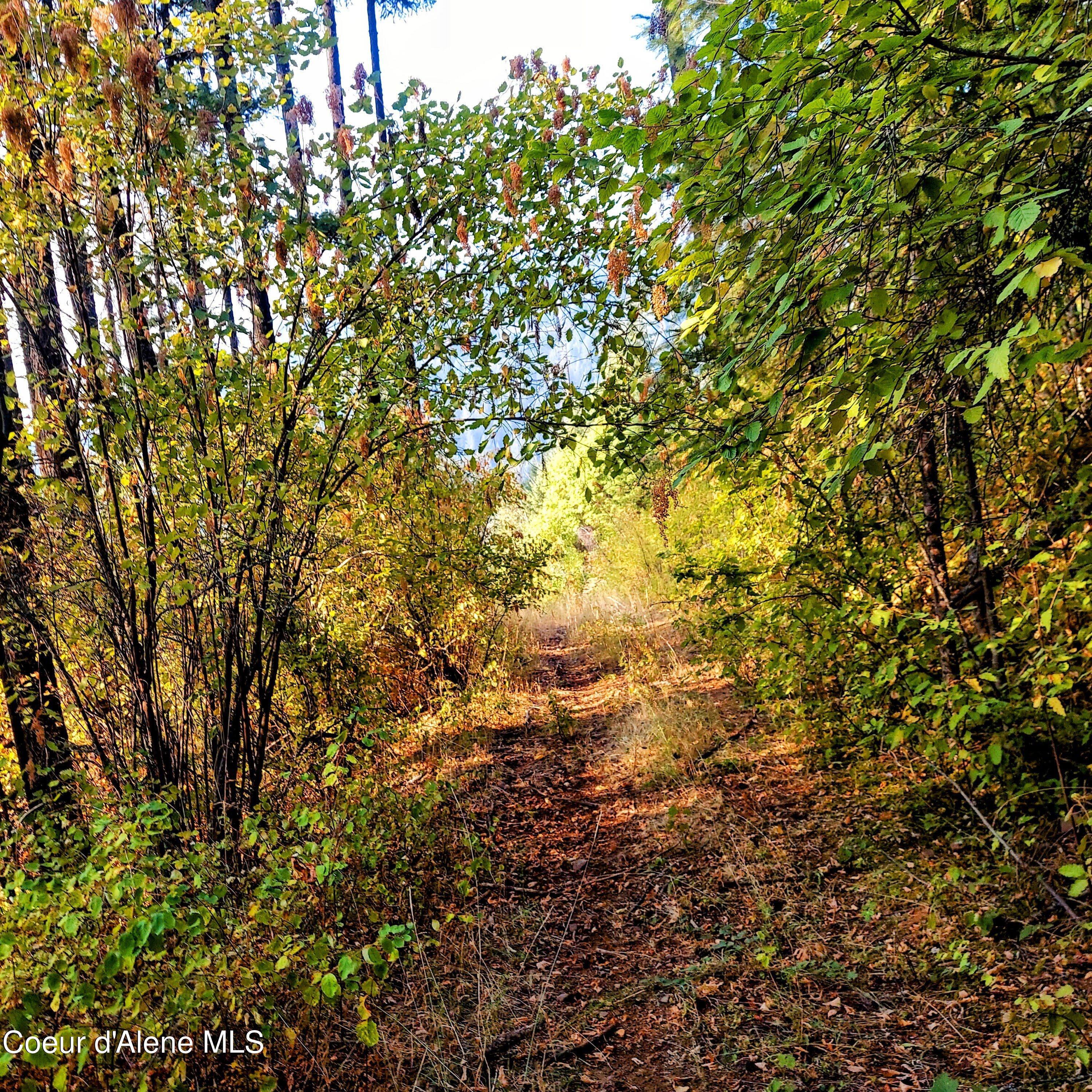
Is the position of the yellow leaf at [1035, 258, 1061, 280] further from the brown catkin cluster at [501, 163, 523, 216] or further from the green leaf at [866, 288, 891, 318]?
the brown catkin cluster at [501, 163, 523, 216]

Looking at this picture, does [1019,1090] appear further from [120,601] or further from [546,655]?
[546,655]

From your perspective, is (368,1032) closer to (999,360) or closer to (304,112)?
(999,360)

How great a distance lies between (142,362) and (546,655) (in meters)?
10.1

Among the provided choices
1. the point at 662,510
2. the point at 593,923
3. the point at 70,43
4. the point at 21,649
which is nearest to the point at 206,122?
the point at 70,43

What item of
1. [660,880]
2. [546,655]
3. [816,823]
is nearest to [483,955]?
[660,880]

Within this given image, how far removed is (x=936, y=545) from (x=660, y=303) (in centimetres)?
206

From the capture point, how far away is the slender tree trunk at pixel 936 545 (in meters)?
3.45

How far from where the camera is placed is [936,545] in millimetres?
3525

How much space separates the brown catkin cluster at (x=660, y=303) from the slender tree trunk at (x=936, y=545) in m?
1.63

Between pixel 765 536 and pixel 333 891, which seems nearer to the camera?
pixel 333 891

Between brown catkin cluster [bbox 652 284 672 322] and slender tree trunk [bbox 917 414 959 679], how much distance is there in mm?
1625

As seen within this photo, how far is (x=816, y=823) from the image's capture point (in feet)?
13.9

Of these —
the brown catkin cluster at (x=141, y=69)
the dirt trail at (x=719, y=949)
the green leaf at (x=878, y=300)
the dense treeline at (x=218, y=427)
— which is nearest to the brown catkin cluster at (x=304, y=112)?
the dense treeline at (x=218, y=427)

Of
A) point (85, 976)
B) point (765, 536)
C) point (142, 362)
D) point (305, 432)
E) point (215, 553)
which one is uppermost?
point (142, 362)
